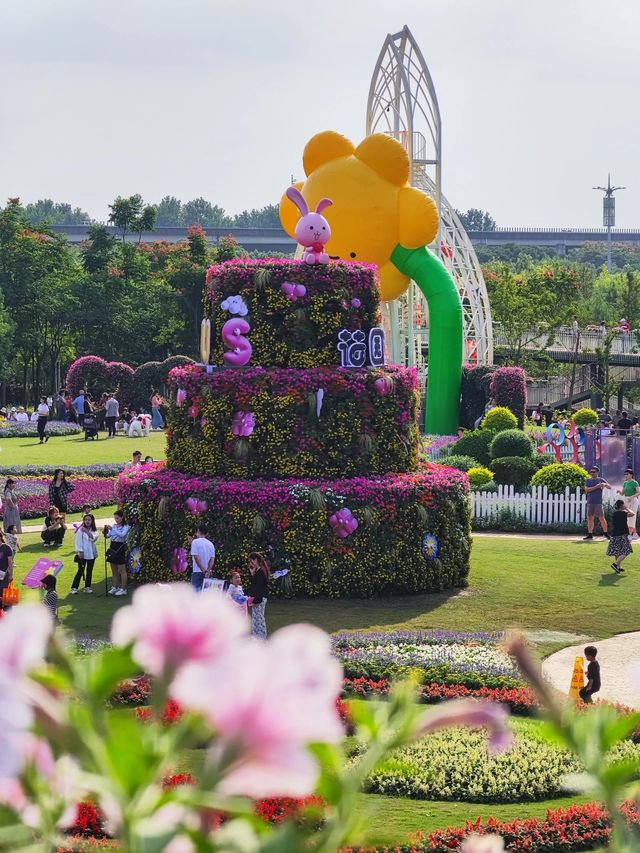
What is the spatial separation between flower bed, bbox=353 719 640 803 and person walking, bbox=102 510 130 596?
740 centimetres

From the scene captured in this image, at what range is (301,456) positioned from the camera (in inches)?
671

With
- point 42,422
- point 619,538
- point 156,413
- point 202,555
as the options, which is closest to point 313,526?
point 202,555

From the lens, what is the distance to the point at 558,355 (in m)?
58.9

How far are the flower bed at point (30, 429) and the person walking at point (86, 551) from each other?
2280cm

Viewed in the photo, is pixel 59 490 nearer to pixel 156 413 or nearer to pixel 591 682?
pixel 591 682

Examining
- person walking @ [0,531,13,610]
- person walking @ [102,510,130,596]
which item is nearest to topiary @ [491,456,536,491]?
person walking @ [102,510,130,596]

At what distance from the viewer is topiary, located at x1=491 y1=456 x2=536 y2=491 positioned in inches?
1077

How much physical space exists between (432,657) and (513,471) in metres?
14.1

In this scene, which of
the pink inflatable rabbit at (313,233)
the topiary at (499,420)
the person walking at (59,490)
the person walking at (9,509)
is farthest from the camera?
the topiary at (499,420)

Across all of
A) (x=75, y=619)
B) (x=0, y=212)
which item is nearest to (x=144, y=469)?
(x=75, y=619)

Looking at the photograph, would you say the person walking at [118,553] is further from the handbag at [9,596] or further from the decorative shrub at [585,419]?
the decorative shrub at [585,419]

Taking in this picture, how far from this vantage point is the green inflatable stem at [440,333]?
33438 millimetres

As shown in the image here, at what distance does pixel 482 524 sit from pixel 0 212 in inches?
1506

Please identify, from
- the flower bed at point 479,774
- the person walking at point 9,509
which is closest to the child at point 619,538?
the flower bed at point 479,774
